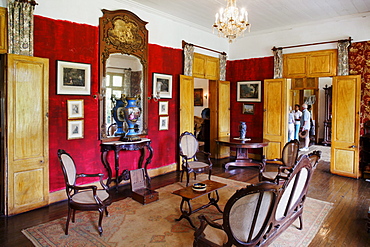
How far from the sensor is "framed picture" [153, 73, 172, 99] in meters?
6.21

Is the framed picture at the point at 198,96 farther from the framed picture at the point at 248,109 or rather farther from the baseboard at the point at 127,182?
the baseboard at the point at 127,182

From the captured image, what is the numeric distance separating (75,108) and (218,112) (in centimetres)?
450

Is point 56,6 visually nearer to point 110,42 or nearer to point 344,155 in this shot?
point 110,42

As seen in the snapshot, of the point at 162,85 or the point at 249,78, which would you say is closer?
the point at 162,85

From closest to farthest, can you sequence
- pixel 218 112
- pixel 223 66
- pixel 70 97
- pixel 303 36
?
pixel 70 97
pixel 303 36
pixel 218 112
pixel 223 66

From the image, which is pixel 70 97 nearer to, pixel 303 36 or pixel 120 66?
pixel 120 66

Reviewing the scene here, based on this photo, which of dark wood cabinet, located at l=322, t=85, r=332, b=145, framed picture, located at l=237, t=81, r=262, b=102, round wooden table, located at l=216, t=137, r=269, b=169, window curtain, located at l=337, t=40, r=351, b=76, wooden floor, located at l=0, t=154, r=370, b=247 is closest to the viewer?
wooden floor, located at l=0, t=154, r=370, b=247

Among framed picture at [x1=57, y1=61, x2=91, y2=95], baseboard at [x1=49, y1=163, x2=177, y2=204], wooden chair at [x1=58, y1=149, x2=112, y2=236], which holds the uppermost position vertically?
framed picture at [x1=57, y1=61, x2=91, y2=95]

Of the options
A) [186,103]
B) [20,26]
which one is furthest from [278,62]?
[20,26]

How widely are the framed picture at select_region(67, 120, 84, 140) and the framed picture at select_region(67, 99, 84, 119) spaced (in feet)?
0.35

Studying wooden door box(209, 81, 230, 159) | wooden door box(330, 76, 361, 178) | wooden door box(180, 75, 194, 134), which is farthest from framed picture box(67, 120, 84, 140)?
wooden door box(330, 76, 361, 178)

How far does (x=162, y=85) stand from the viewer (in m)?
6.41

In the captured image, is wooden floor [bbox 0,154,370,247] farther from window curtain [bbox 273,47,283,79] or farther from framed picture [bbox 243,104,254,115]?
window curtain [bbox 273,47,283,79]

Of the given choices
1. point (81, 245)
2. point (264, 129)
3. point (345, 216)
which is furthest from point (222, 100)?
point (81, 245)
